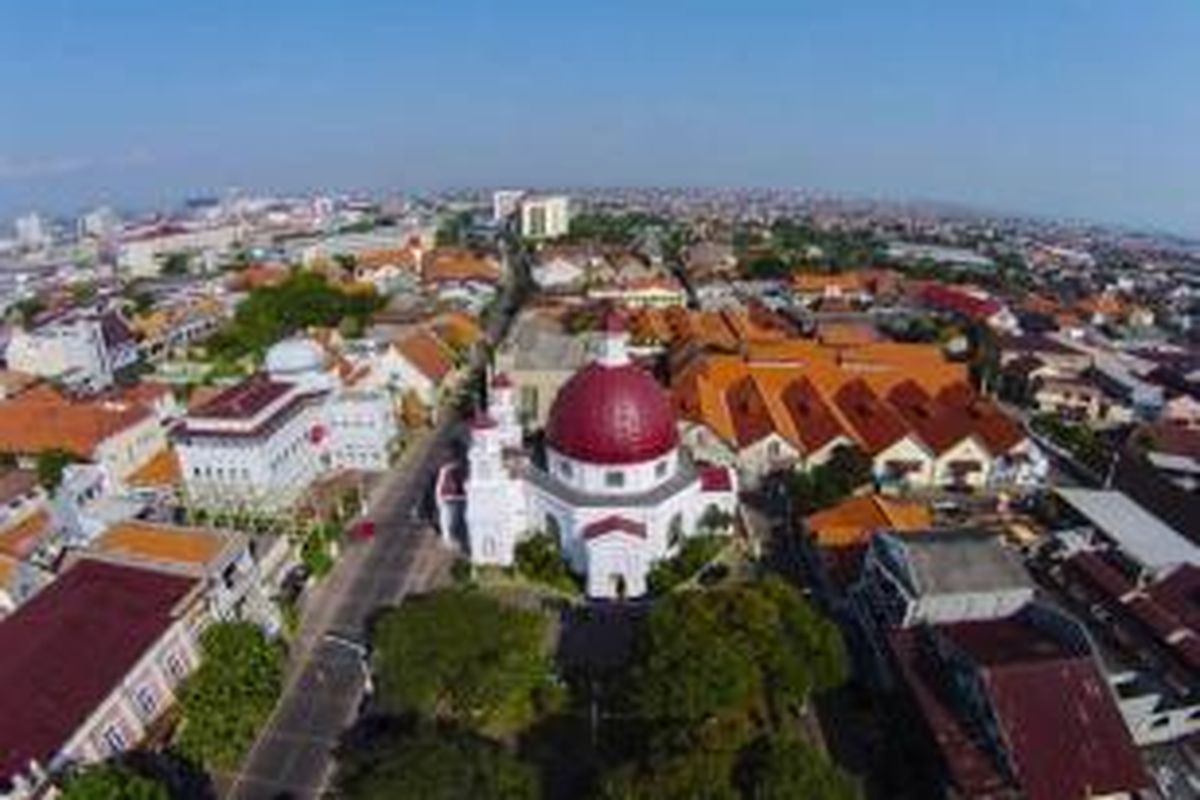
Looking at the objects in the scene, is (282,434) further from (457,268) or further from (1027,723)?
(457,268)

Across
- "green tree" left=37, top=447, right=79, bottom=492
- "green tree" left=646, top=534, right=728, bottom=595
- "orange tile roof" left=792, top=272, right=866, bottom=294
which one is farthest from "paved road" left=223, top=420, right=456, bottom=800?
"orange tile roof" left=792, top=272, right=866, bottom=294

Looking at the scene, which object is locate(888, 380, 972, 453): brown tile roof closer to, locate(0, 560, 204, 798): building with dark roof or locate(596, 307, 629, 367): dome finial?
locate(596, 307, 629, 367): dome finial

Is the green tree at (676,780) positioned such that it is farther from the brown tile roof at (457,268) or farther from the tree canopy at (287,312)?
the brown tile roof at (457,268)

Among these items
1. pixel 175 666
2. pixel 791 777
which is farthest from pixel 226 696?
pixel 791 777

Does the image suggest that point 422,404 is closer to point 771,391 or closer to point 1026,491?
point 771,391

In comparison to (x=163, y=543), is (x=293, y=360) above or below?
above

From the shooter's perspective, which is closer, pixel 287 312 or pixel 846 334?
pixel 846 334
